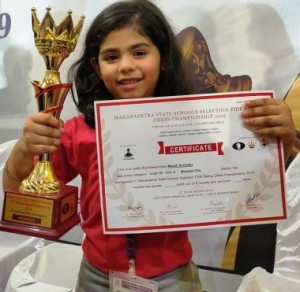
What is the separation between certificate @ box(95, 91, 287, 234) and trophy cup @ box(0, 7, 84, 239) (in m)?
0.08

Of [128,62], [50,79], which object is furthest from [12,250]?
[128,62]

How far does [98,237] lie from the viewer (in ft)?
2.42

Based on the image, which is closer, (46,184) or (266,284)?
(46,184)

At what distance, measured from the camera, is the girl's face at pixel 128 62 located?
2.24 ft

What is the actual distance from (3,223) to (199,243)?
2.19 ft

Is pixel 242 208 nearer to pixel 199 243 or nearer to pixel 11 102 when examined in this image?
pixel 199 243

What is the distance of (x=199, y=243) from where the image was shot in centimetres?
120

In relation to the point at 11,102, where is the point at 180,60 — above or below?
above

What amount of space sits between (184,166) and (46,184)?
0.25 meters

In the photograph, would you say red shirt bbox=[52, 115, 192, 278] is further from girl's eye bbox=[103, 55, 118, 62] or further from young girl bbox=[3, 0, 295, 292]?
girl's eye bbox=[103, 55, 118, 62]

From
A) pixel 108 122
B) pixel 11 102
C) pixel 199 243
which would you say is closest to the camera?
pixel 108 122

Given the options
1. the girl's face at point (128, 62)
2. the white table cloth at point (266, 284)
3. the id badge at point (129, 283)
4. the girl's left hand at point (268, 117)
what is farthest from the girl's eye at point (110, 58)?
the white table cloth at point (266, 284)

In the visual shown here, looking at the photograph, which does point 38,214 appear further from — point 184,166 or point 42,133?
point 184,166

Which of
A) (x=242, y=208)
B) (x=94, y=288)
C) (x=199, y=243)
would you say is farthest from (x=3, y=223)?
(x=199, y=243)
